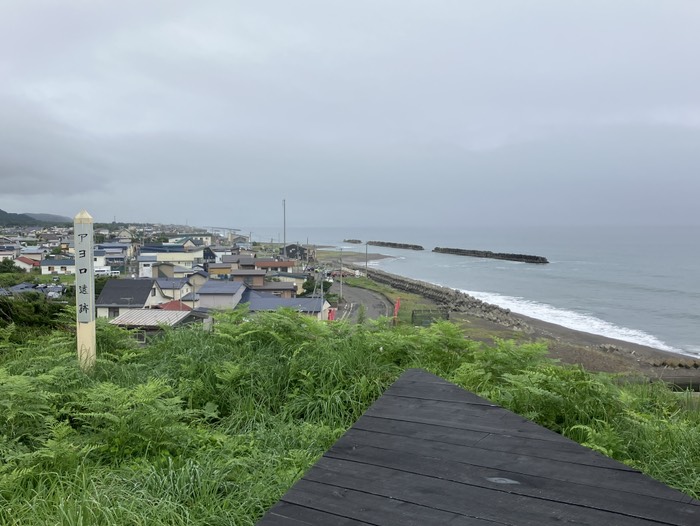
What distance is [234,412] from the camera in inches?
152

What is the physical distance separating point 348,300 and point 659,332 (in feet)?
65.0

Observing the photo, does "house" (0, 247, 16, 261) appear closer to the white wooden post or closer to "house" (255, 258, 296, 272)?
"house" (255, 258, 296, 272)

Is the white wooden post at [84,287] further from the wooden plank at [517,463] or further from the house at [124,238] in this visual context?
the house at [124,238]

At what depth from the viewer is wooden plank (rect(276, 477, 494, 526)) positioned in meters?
1.56

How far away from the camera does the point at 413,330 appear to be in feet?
17.2

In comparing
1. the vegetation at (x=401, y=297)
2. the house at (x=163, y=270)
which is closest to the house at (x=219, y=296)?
the vegetation at (x=401, y=297)

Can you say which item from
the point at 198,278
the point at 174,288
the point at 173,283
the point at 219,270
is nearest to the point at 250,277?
the point at 198,278

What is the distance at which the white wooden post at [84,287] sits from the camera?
4688 millimetres

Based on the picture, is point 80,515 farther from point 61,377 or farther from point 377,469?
point 61,377

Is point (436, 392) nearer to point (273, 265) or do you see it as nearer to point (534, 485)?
point (534, 485)

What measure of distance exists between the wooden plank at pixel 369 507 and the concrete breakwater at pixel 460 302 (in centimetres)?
2634

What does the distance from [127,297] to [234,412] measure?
2057cm

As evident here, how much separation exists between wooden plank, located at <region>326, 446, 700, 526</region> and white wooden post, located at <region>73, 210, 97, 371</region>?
3.71m

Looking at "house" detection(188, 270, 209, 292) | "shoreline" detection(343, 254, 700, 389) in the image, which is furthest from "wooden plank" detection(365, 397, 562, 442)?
"house" detection(188, 270, 209, 292)
